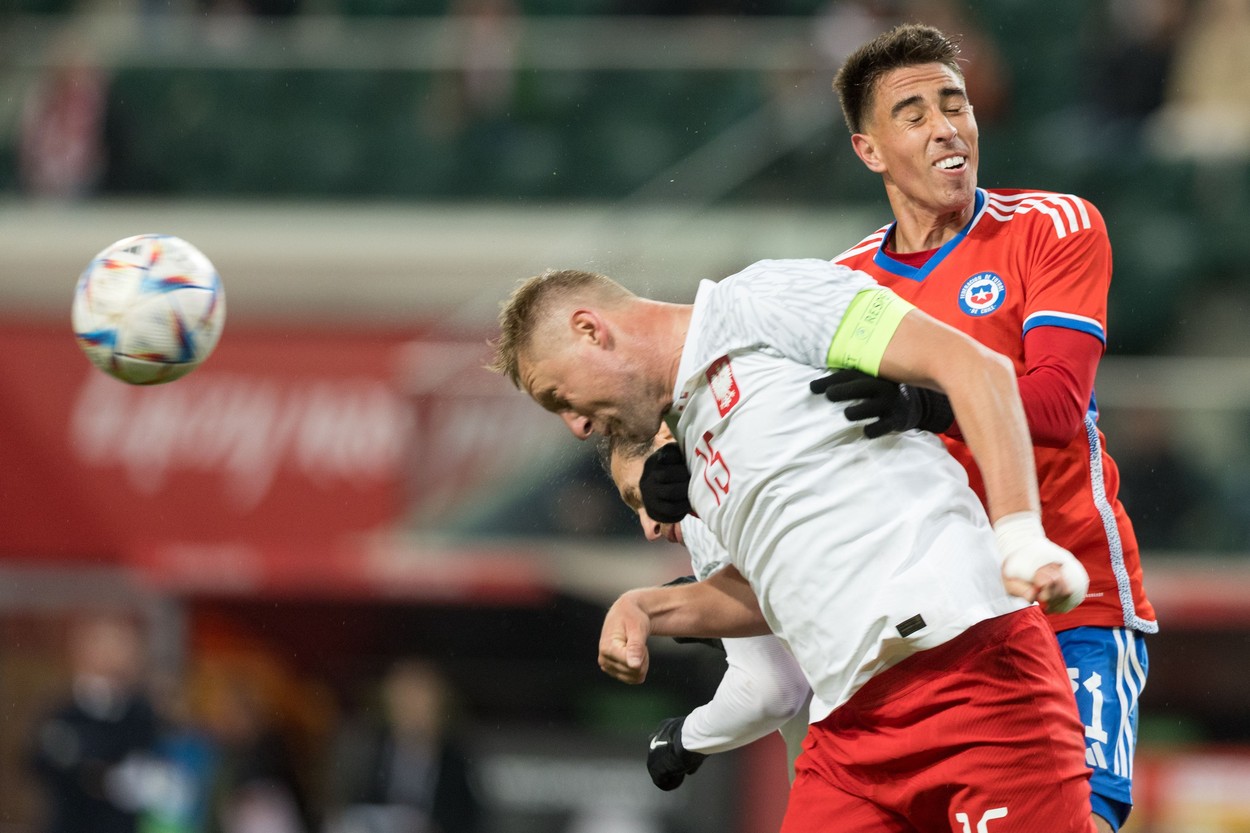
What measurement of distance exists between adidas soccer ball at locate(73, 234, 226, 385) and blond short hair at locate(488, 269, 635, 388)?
146 cm

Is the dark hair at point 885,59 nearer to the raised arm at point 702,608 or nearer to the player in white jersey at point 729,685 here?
the player in white jersey at point 729,685

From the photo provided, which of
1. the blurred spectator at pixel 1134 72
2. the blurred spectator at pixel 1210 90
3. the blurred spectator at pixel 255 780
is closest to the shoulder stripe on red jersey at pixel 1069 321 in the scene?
the blurred spectator at pixel 1134 72

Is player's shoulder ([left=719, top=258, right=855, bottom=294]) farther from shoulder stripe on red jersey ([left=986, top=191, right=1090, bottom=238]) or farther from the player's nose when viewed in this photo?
shoulder stripe on red jersey ([left=986, top=191, right=1090, bottom=238])

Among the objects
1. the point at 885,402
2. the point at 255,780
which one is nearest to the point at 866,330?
the point at 885,402

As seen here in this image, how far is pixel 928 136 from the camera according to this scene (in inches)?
152

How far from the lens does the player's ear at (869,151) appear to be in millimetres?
4008

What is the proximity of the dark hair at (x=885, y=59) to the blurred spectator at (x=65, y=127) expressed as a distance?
8.62m

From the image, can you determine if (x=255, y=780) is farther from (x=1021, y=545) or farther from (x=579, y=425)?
(x=1021, y=545)

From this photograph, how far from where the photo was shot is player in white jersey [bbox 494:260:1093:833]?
322 cm

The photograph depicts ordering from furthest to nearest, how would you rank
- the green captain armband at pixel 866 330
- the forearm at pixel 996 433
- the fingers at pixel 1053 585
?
1. the green captain armband at pixel 866 330
2. the forearm at pixel 996 433
3. the fingers at pixel 1053 585

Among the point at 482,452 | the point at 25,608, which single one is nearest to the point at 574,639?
the point at 482,452

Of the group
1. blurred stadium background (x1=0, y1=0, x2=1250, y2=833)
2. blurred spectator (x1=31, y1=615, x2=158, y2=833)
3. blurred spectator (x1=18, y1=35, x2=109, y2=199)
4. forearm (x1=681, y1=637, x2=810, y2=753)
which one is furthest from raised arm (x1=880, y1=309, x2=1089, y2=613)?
blurred spectator (x1=18, y1=35, x2=109, y2=199)

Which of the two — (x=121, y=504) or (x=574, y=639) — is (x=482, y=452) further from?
(x=121, y=504)

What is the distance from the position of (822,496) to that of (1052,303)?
69 cm
